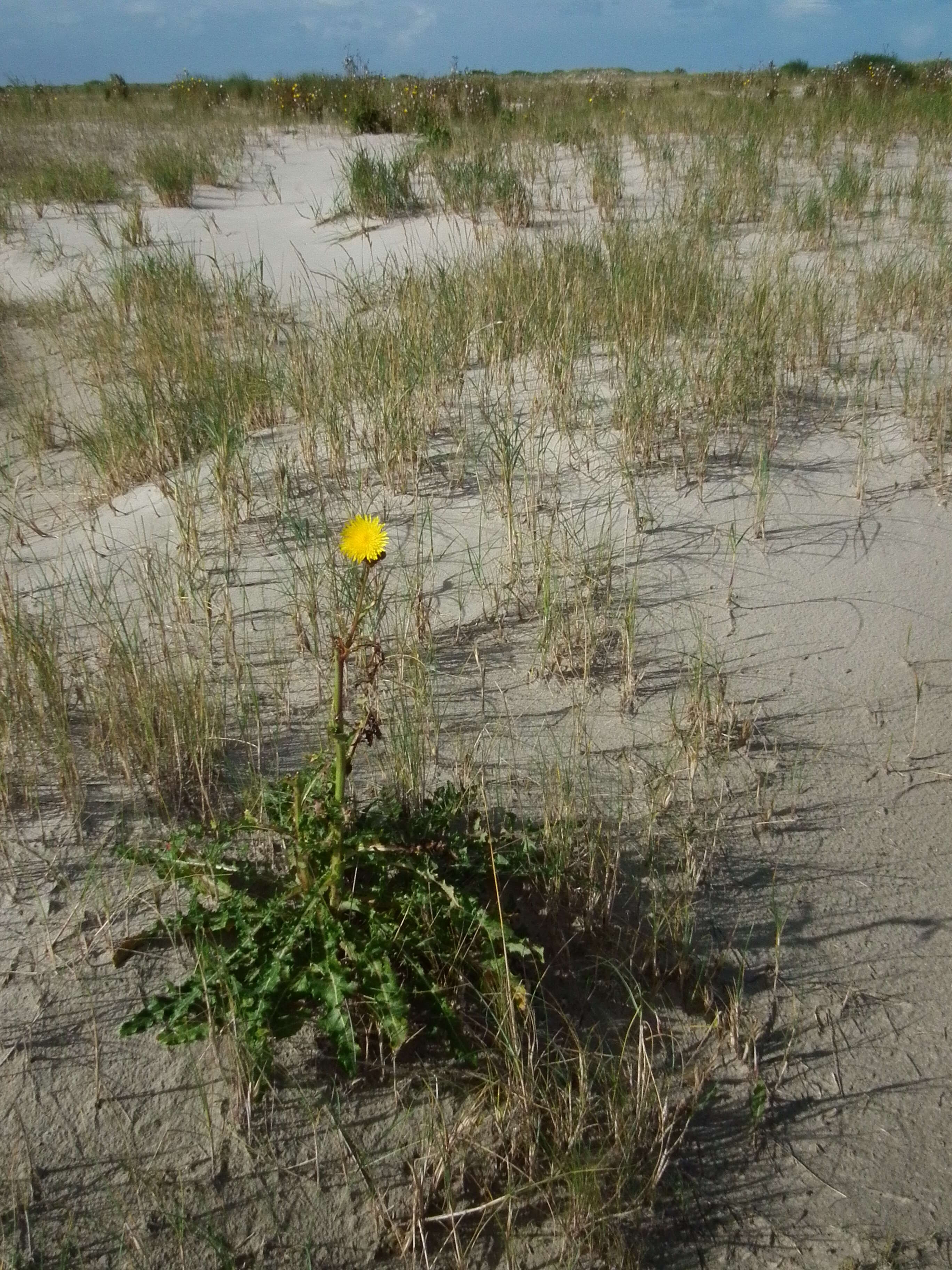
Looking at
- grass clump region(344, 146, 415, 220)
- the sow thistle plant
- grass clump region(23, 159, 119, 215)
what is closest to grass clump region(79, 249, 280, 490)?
grass clump region(344, 146, 415, 220)

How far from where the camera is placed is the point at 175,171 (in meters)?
8.41

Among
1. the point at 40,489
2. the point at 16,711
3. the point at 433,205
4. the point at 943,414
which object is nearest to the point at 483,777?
the point at 16,711

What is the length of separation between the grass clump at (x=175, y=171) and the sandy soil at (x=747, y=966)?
6.06 m

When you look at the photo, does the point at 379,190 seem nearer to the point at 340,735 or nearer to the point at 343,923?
the point at 340,735

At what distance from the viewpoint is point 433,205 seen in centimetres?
732

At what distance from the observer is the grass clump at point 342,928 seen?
164 centimetres

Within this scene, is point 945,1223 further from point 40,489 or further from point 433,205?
point 433,205

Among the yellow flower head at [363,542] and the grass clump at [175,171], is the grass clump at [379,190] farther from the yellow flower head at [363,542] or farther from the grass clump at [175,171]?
the yellow flower head at [363,542]

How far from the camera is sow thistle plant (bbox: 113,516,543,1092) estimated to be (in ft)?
5.38

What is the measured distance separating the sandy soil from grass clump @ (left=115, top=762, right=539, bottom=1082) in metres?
0.11

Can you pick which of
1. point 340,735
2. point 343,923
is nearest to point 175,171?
point 340,735

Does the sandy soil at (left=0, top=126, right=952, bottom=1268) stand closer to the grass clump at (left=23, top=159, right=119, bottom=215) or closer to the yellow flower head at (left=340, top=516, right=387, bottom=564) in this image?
the yellow flower head at (left=340, top=516, right=387, bottom=564)

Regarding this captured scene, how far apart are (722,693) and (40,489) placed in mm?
3160

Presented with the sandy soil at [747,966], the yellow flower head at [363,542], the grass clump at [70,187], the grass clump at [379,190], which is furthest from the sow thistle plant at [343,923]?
the grass clump at [70,187]
